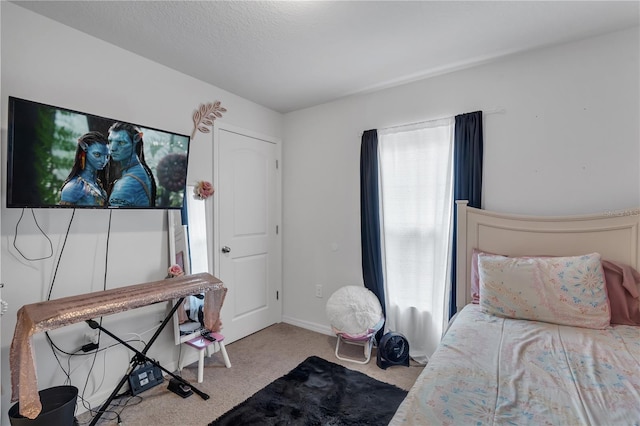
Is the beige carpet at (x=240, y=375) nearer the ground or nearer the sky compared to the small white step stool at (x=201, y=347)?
nearer the ground

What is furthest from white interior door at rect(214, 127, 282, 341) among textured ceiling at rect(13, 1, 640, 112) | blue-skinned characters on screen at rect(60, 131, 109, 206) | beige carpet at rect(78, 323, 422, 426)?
blue-skinned characters on screen at rect(60, 131, 109, 206)

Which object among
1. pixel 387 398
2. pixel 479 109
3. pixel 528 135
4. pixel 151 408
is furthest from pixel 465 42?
pixel 151 408

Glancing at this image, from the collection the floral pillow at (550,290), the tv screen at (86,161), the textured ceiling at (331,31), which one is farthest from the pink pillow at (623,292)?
the tv screen at (86,161)

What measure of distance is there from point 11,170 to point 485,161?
307 centimetres

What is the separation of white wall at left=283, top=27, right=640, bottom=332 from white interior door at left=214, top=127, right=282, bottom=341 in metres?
0.60

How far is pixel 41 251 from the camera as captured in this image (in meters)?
1.87

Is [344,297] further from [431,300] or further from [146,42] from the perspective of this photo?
[146,42]

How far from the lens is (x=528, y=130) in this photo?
7.52ft

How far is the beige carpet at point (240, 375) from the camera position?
199cm

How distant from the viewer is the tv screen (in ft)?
5.24

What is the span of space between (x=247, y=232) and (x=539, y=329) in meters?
2.59

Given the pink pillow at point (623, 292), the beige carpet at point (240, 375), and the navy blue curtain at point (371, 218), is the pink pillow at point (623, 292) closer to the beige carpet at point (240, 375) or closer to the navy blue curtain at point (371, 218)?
the beige carpet at point (240, 375)

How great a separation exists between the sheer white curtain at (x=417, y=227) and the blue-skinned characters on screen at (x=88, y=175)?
221 cm

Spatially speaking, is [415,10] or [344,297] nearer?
[415,10]
